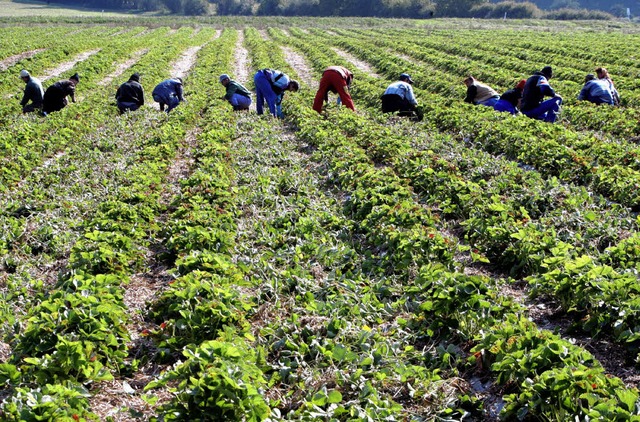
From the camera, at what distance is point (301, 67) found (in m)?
25.0

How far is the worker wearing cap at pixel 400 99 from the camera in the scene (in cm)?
1303

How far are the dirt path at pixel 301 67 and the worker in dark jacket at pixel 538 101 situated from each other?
26.7 ft

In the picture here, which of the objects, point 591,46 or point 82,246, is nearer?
point 82,246

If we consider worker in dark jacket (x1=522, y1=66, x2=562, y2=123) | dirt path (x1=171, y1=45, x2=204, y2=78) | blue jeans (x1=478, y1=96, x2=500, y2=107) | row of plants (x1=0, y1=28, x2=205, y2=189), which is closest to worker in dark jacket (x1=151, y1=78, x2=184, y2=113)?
row of plants (x1=0, y1=28, x2=205, y2=189)

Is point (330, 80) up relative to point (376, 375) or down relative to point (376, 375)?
up

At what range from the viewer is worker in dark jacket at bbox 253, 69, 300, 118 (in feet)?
42.8

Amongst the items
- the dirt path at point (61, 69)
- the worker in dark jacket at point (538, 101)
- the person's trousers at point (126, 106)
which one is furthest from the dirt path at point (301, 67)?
the dirt path at point (61, 69)

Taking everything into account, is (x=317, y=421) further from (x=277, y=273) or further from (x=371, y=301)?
(x=277, y=273)

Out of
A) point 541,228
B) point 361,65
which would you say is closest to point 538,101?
point 541,228

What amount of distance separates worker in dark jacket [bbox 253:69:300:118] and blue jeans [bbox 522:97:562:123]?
17.1 feet

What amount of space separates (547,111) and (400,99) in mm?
3177

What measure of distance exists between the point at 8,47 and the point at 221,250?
100 feet

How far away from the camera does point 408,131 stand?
37.4ft

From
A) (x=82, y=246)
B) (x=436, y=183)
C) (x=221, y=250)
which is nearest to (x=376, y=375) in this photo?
(x=221, y=250)
